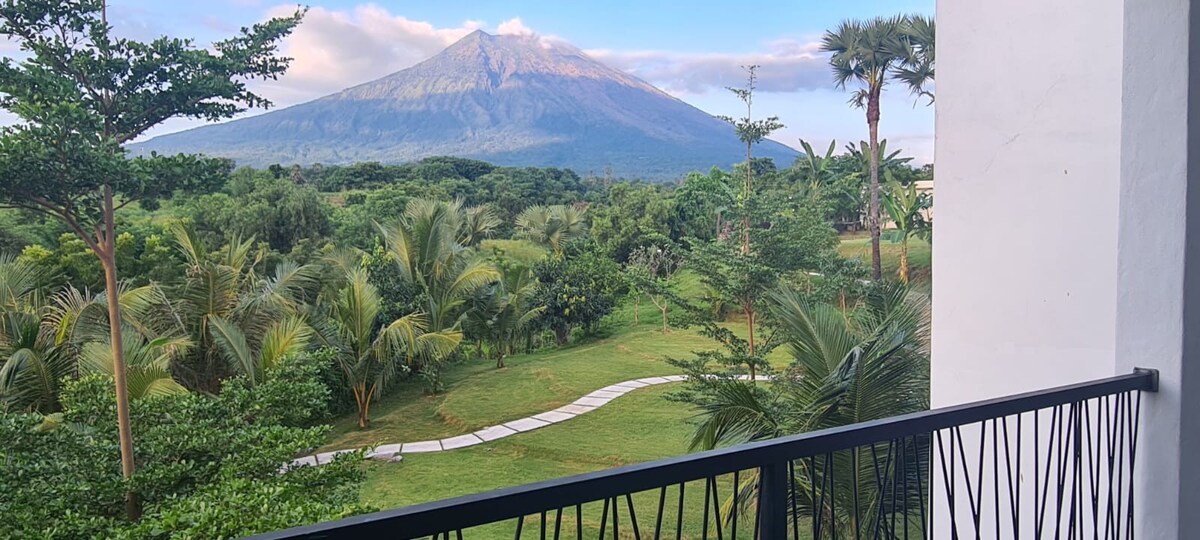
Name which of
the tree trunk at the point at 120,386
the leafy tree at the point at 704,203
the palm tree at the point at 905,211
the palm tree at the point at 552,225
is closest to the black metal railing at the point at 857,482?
the tree trunk at the point at 120,386

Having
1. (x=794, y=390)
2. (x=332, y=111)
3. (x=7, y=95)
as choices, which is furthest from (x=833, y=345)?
(x=332, y=111)

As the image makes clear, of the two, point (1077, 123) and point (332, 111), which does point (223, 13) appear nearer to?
point (332, 111)

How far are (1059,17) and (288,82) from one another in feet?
51.3

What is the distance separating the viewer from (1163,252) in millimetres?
1658

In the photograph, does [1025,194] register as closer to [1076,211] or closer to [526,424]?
[1076,211]

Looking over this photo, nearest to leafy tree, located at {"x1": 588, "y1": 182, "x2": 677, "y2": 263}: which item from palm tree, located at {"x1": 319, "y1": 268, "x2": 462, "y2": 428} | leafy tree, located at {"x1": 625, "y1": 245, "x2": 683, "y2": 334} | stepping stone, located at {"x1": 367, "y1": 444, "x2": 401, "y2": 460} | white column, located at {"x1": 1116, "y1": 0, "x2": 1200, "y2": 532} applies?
leafy tree, located at {"x1": 625, "y1": 245, "x2": 683, "y2": 334}

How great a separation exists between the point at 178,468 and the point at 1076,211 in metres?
4.10

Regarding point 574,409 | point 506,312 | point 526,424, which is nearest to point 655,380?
point 574,409

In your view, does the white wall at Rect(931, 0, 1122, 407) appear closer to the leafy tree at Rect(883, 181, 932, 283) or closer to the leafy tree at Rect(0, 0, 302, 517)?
the leafy tree at Rect(0, 0, 302, 517)

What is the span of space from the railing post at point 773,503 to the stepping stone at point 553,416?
8.15m

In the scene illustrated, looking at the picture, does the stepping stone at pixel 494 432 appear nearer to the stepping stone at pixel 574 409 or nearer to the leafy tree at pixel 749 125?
the stepping stone at pixel 574 409

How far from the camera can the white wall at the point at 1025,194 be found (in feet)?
7.35

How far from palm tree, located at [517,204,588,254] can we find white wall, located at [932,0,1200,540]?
8668 mm

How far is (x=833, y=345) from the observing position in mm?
4336
